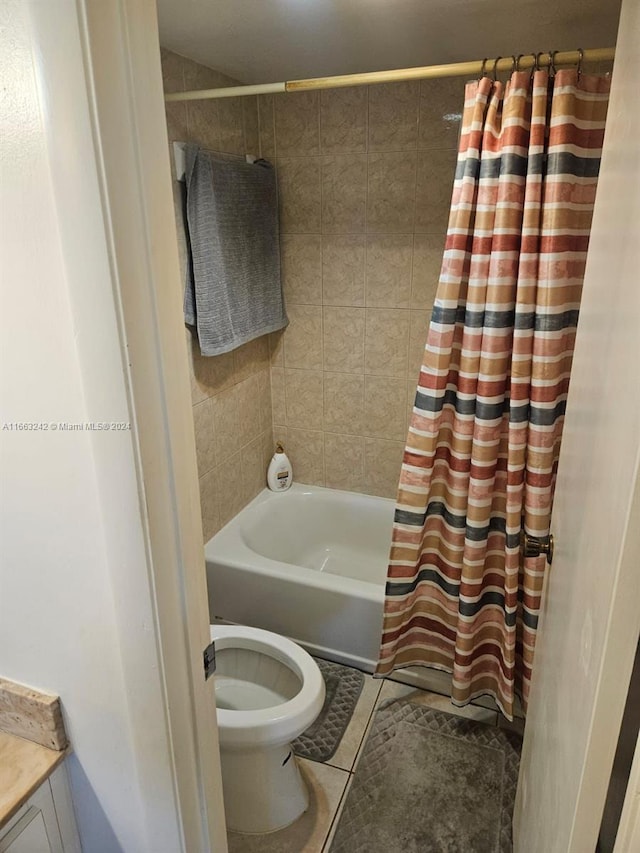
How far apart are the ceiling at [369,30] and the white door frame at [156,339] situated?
0.97 m

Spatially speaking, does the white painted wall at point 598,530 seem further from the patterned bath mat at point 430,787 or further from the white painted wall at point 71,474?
the white painted wall at point 71,474

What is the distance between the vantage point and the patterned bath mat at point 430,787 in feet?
5.15

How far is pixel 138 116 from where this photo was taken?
25.5 inches

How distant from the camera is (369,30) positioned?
1.60 meters

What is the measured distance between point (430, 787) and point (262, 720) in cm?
64


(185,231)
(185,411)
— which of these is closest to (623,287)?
(185,411)

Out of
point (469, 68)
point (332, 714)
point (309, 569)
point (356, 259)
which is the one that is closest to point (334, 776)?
point (332, 714)

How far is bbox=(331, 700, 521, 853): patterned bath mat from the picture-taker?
5.15 feet

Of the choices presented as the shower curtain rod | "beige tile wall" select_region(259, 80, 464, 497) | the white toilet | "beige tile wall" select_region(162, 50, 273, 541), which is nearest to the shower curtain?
the shower curtain rod

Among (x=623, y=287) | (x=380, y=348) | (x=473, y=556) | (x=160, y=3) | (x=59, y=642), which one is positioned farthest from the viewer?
(x=380, y=348)

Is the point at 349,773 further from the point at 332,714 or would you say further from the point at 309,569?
the point at 309,569

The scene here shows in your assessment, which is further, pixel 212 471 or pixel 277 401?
pixel 277 401

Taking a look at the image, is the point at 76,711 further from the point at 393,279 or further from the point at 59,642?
the point at 393,279

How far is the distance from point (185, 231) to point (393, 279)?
861mm
